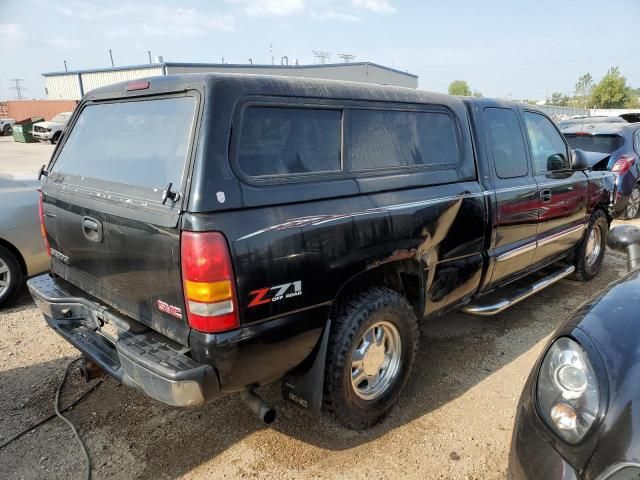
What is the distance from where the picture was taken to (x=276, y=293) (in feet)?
7.02

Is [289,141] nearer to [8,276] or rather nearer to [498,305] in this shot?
[498,305]

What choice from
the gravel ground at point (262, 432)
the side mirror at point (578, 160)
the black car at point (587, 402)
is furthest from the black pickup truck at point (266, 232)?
the side mirror at point (578, 160)

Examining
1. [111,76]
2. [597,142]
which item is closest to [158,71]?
[111,76]

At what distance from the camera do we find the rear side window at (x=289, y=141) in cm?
217

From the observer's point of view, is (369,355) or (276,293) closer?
(276,293)

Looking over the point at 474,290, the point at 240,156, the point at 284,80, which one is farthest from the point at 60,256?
the point at 474,290

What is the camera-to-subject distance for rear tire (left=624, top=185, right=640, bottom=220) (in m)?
8.27

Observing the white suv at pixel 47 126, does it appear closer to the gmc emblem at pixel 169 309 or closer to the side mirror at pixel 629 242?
the gmc emblem at pixel 169 309

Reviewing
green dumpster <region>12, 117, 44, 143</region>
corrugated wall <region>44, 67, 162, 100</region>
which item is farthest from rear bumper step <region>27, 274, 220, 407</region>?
corrugated wall <region>44, 67, 162, 100</region>

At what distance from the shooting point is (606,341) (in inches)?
66.0

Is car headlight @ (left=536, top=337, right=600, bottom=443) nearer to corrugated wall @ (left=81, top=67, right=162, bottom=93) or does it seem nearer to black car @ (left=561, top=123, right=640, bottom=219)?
black car @ (left=561, top=123, right=640, bottom=219)

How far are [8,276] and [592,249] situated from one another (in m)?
6.13

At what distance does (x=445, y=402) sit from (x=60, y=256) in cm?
265

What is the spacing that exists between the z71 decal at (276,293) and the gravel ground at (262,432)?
1017 mm
